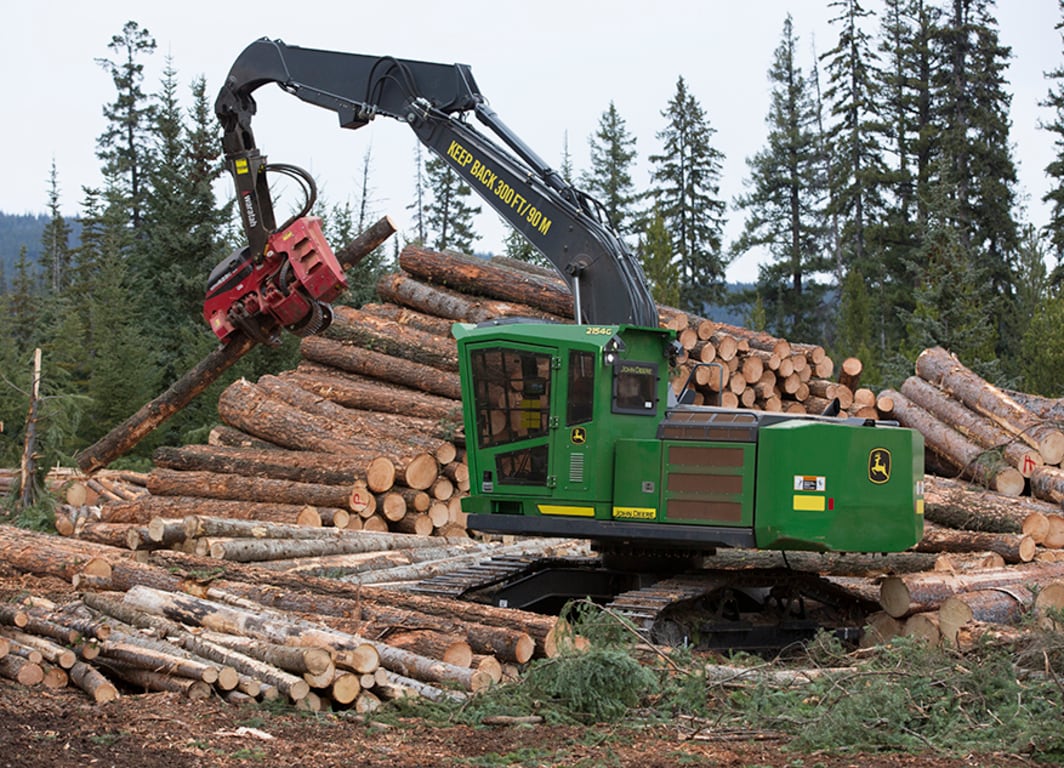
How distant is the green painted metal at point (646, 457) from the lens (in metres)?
9.01

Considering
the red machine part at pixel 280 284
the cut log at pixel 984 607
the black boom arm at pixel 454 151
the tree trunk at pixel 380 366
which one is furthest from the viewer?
the tree trunk at pixel 380 366

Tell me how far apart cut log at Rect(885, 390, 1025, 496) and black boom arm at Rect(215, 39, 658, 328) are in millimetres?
6393

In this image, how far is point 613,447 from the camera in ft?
30.7

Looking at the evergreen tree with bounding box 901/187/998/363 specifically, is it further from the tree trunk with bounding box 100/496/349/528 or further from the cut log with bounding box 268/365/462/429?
the tree trunk with bounding box 100/496/349/528

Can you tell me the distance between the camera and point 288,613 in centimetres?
868

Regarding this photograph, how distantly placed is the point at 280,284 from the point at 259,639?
5.29m

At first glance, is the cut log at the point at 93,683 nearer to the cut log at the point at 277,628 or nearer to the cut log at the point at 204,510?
the cut log at the point at 277,628

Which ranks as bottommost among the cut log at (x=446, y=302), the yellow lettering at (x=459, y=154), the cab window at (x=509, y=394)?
the cab window at (x=509, y=394)

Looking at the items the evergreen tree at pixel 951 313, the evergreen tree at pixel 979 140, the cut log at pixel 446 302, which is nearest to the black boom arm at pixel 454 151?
the cut log at pixel 446 302

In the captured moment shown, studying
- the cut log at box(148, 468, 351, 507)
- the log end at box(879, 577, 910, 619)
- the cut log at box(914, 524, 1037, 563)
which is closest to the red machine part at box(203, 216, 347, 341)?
the cut log at box(148, 468, 351, 507)

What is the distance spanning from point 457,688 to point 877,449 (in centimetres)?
358

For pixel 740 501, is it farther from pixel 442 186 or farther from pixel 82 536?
pixel 442 186

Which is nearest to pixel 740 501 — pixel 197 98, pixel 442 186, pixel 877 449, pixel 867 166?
pixel 877 449

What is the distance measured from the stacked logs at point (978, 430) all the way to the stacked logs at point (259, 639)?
316 inches
